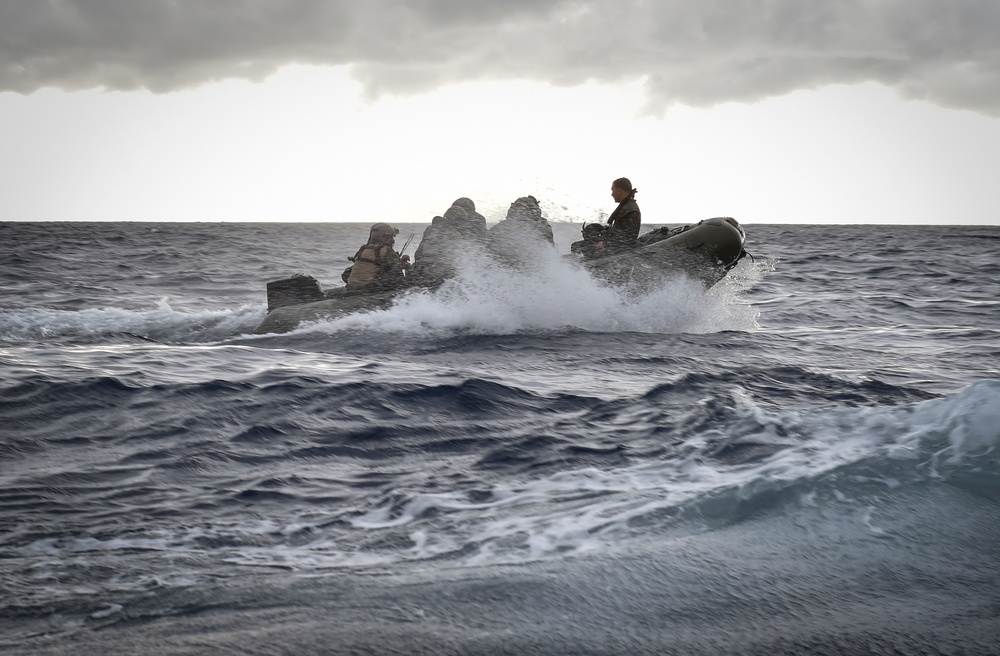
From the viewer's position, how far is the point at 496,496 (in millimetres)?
4598

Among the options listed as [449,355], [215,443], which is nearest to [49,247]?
[449,355]

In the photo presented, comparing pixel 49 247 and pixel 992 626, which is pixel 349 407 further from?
pixel 49 247

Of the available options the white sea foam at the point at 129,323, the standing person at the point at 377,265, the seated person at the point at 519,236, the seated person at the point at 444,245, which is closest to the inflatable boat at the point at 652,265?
the standing person at the point at 377,265

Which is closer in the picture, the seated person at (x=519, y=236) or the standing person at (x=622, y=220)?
the seated person at (x=519, y=236)

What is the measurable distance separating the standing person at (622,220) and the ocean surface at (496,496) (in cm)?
244

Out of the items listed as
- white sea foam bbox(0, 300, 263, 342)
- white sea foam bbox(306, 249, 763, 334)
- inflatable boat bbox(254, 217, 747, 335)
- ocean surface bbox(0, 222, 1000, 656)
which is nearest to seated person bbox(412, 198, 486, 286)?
white sea foam bbox(306, 249, 763, 334)

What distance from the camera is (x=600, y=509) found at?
437 cm

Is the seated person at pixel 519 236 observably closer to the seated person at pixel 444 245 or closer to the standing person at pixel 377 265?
the seated person at pixel 444 245

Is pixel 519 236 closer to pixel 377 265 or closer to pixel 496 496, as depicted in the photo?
pixel 377 265

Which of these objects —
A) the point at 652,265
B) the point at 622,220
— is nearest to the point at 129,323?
the point at 622,220

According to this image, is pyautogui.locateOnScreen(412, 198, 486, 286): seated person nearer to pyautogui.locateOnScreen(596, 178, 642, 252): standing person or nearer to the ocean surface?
the ocean surface

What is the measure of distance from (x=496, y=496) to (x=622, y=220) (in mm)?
8250

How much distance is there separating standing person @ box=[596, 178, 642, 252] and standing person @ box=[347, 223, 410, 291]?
299 cm

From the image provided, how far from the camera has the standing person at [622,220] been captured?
1214 cm
